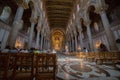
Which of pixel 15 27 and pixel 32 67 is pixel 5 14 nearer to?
pixel 15 27

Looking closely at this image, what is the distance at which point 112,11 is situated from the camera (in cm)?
1334

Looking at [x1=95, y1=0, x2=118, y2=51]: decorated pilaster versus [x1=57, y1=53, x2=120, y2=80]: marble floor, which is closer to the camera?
[x1=57, y1=53, x2=120, y2=80]: marble floor

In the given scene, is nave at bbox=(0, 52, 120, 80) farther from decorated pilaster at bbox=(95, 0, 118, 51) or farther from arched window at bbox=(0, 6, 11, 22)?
arched window at bbox=(0, 6, 11, 22)

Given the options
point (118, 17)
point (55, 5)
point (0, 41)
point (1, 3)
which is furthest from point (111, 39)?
point (55, 5)

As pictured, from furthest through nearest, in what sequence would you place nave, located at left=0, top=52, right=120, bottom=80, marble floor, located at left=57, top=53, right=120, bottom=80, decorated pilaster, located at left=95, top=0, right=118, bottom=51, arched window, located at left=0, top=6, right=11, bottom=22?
arched window, located at left=0, top=6, right=11, bottom=22, decorated pilaster, located at left=95, top=0, right=118, bottom=51, marble floor, located at left=57, top=53, right=120, bottom=80, nave, located at left=0, top=52, right=120, bottom=80

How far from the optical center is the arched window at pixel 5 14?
471 inches

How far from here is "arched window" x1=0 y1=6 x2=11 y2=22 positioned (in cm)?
1196

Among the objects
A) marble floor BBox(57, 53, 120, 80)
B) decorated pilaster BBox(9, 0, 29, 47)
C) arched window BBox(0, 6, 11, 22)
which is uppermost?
arched window BBox(0, 6, 11, 22)

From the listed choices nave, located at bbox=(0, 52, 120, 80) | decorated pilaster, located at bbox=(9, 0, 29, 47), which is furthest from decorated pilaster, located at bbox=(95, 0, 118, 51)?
decorated pilaster, located at bbox=(9, 0, 29, 47)

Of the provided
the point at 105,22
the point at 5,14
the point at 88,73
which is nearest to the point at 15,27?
the point at 5,14

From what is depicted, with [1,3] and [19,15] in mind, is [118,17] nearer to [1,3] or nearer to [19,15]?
[19,15]

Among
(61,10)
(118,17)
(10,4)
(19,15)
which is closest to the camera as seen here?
(19,15)

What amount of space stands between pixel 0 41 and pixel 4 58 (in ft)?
38.1

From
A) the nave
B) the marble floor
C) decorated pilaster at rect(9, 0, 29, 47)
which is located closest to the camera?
the nave
